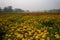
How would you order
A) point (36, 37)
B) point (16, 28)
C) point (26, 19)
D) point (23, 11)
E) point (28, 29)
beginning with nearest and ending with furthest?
point (36, 37)
point (28, 29)
point (16, 28)
point (26, 19)
point (23, 11)

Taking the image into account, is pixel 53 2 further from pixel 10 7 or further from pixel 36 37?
pixel 36 37

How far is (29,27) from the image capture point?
2170 mm

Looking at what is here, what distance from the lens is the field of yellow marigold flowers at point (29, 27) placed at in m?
1.95

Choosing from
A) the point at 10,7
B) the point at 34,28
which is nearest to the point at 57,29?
the point at 34,28

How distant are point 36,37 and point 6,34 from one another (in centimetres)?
54

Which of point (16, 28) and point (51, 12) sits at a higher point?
point (51, 12)

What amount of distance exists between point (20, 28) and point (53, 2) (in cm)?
96

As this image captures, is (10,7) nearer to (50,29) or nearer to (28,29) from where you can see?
(28,29)

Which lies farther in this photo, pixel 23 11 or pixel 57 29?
pixel 23 11

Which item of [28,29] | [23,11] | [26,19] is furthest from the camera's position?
[23,11]

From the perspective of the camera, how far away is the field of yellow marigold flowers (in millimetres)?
1945

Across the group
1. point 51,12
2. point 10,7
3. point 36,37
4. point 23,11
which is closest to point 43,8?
point 51,12

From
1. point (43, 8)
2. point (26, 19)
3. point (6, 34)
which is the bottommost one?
point (6, 34)

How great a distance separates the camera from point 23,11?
2.69 metres
